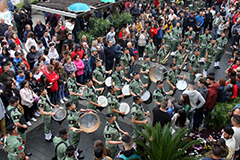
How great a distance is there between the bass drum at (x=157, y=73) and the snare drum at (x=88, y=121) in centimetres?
344

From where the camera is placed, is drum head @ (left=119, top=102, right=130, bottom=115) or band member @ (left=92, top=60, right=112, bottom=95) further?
band member @ (left=92, top=60, right=112, bottom=95)

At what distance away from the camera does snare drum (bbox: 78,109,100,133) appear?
650 cm

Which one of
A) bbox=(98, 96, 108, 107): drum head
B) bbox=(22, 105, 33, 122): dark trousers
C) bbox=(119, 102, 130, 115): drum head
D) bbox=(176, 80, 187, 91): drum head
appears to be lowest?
bbox=(22, 105, 33, 122): dark trousers

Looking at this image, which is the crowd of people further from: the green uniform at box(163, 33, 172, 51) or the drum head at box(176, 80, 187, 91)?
the drum head at box(176, 80, 187, 91)

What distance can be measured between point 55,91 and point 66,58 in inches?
53.3

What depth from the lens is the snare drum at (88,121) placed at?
6.50 meters

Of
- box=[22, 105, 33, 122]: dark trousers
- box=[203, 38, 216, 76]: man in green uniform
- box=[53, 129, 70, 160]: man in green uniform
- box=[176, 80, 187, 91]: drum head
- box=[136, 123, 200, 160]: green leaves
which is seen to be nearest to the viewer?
box=[136, 123, 200, 160]: green leaves

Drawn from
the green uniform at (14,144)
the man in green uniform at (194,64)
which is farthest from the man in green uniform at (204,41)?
the green uniform at (14,144)

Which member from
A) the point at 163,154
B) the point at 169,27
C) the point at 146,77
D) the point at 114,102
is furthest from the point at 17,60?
the point at 169,27

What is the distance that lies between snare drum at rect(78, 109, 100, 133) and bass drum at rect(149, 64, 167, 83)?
3.44 metres

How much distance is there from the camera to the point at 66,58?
30.1 feet

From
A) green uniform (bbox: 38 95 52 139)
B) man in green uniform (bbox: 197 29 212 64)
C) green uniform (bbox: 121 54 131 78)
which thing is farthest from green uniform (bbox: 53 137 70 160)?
man in green uniform (bbox: 197 29 212 64)

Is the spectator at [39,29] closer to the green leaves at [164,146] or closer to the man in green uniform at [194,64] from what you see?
the man in green uniform at [194,64]

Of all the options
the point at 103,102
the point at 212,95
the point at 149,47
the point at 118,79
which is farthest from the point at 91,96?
the point at 149,47
